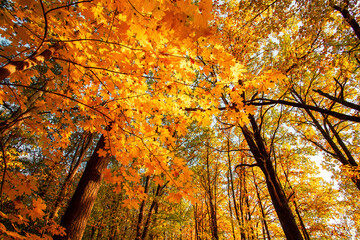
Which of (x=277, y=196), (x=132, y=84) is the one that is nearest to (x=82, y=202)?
(x=132, y=84)

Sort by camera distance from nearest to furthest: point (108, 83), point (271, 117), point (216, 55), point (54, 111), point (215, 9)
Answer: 1. point (216, 55)
2. point (108, 83)
3. point (54, 111)
4. point (215, 9)
5. point (271, 117)

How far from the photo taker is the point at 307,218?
9.09 meters

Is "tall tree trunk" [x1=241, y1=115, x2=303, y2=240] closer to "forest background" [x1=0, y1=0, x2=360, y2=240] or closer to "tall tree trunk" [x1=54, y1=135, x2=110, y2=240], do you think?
"forest background" [x1=0, y1=0, x2=360, y2=240]

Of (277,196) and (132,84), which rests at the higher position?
(132,84)

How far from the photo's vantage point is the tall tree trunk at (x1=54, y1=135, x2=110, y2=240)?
7.18 feet

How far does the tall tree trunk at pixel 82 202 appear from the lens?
7.18 ft

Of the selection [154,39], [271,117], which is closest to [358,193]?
[271,117]

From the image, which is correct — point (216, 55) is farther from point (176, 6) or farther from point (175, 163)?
point (175, 163)

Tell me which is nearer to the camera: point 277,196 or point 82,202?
point 82,202

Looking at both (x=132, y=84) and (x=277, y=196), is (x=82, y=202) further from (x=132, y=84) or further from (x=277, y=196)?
(x=277, y=196)

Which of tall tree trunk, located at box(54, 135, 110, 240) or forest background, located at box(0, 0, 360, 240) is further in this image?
tall tree trunk, located at box(54, 135, 110, 240)

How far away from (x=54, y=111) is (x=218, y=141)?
8.04 m

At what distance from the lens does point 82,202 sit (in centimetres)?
231

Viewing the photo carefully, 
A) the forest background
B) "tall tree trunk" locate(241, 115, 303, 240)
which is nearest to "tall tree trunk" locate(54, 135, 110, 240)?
the forest background
